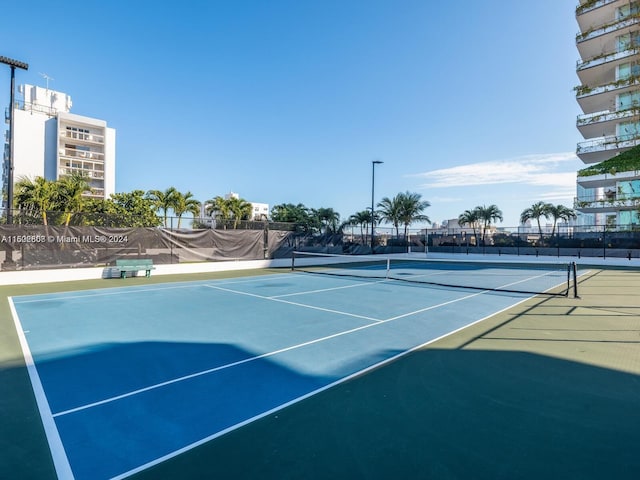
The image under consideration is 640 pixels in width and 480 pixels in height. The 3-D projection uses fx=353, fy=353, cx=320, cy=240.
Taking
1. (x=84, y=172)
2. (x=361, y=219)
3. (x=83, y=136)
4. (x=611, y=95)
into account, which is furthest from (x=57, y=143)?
(x=611, y=95)

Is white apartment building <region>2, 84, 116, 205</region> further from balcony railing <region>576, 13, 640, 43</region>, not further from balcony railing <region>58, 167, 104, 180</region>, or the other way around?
balcony railing <region>576, 13, 640, 43</region>

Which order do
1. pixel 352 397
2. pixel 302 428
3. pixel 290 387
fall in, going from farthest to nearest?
pixel 290 387
pixel 352 397
pixel 302 428

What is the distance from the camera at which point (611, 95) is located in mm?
38625

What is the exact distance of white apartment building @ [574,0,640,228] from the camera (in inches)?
1405

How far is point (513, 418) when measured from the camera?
3818mm

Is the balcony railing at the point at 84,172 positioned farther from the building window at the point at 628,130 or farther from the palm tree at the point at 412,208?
the building window at the point at 628,130

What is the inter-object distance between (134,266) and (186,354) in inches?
507

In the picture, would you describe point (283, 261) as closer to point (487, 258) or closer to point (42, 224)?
point (42, 224)

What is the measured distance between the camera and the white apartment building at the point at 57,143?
73.0 meters

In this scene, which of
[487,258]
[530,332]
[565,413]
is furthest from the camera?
[487,258]

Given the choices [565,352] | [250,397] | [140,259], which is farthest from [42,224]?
[565,352]

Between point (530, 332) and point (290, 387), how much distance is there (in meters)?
5.46

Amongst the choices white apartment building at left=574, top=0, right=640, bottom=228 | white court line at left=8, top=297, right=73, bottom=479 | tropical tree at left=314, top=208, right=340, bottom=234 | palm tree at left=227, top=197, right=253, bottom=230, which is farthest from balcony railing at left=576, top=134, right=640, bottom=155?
white court line at left=8, top=297, right=73, bottom=479

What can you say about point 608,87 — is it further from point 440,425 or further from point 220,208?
point 440,425
